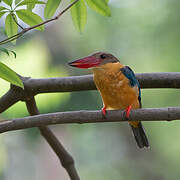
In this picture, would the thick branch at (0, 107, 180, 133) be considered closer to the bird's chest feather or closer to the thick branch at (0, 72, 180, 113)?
the thick branch at (0, 72, 180, 113)

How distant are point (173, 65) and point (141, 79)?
530 centimetres

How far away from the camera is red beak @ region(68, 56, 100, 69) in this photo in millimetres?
2475

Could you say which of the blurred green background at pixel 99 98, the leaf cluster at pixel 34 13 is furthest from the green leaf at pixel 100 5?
the blurred green background at pixel 99 98

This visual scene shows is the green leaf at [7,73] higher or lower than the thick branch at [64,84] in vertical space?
higher

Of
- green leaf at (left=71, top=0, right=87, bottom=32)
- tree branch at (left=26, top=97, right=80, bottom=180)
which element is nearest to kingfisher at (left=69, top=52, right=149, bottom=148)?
tree branch at (left=26, top=97, right=80, bottom=180)

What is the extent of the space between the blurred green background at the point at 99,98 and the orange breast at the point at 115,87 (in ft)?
9.54

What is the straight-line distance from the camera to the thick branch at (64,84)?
260cm

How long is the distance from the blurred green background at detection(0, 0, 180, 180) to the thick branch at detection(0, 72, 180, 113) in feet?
10.2

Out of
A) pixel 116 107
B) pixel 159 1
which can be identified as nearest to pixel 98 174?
pixel 159 1

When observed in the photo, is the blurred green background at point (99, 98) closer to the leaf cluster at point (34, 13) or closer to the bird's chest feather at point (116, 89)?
the bird's chest feather at point (116, 89)

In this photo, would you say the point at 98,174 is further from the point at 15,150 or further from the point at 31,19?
the point at 31,19

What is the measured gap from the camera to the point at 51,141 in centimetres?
289

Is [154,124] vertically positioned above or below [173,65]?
below

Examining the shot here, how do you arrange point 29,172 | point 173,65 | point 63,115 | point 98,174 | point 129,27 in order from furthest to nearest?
point 29,172 → point 98,174 → point 129,27 → point 173,65 → point 63,115
